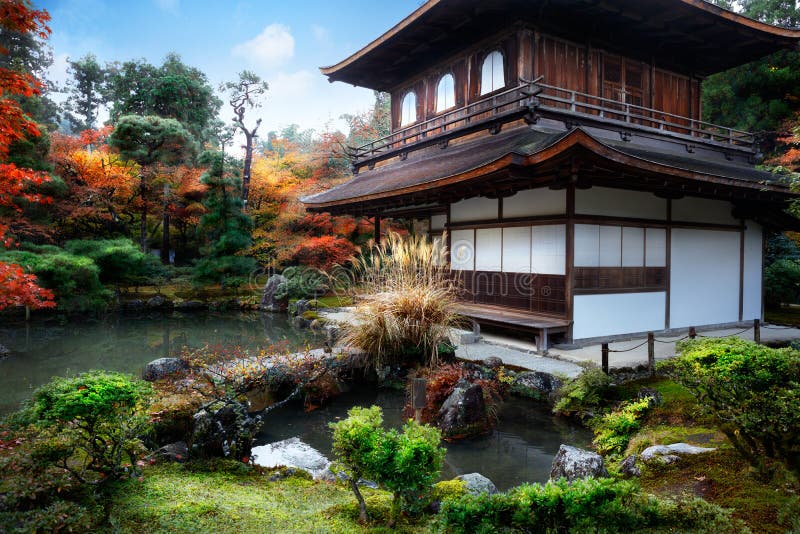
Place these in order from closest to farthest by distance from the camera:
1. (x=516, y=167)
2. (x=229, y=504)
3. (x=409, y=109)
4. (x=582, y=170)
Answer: (x=229, y=504)
(x=516, y=167)
(x=582, y=170)
(x=409, y=109)

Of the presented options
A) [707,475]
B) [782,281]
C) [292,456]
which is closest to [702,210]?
[782,281]

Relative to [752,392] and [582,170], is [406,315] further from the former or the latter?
[752,392]

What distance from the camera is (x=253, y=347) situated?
24.4 ft

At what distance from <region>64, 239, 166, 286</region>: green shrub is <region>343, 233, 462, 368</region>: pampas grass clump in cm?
860

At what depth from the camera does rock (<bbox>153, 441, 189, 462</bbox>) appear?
9.21 ft

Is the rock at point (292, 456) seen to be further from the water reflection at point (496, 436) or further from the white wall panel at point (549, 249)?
the white wall panel at point (549, 249)

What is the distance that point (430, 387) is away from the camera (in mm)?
4367

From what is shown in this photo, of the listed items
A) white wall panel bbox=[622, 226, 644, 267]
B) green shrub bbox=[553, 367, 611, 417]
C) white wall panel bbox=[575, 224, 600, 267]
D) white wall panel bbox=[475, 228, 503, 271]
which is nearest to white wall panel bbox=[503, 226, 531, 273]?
white wall panel bbox=[475, 228, 503, 271]

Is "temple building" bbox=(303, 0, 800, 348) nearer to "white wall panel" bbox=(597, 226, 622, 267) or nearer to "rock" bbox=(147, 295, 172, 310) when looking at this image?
"white wall panel" bbox=(597, 226, 622, 267)

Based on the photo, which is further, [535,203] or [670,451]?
[535,203]

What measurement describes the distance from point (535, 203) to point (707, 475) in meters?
4.71

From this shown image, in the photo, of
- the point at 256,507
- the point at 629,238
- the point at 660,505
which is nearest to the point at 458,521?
the point at 660,505

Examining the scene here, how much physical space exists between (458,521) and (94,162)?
14912mm

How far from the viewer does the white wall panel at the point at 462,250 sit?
794 centimetres
